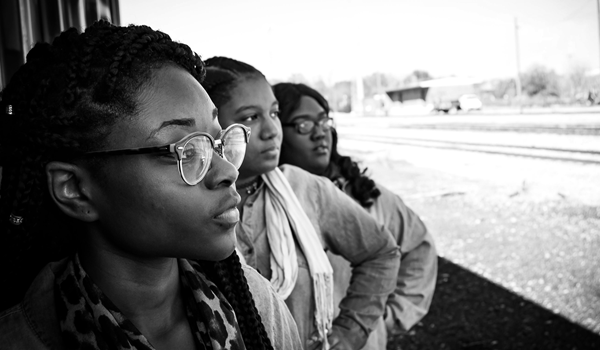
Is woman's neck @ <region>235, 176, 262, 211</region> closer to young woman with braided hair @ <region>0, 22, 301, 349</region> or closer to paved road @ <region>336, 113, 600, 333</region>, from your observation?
young woman with braided hair @ <region>0, 22, 301, 349</region>

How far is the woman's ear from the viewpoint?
4.09 ft

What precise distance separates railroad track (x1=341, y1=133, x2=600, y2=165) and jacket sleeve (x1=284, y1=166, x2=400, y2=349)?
8591mm

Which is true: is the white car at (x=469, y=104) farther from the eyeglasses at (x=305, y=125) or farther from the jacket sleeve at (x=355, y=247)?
the jacket sleeve at (x=355, y=247)

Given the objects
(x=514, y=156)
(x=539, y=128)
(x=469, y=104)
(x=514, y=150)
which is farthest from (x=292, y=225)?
(x=469, y=104)

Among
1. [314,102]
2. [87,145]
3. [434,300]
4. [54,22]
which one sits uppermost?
[54,22]

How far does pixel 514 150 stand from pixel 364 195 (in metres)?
10.9

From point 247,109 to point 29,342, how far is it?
52.6 inches

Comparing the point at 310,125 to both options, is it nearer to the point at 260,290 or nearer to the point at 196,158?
the point at 260,290

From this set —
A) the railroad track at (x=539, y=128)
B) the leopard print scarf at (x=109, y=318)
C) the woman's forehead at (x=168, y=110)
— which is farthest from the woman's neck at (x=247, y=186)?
the railroad track at (x=539, y=128)

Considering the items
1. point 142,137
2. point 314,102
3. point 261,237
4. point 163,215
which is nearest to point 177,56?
point 142,137

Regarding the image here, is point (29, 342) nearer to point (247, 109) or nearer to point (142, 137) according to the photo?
point (142, 137)

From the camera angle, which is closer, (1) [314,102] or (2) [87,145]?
(2) [87,145]

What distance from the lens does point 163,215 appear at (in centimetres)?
125

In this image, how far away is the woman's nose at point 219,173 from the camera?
1.30 meters
